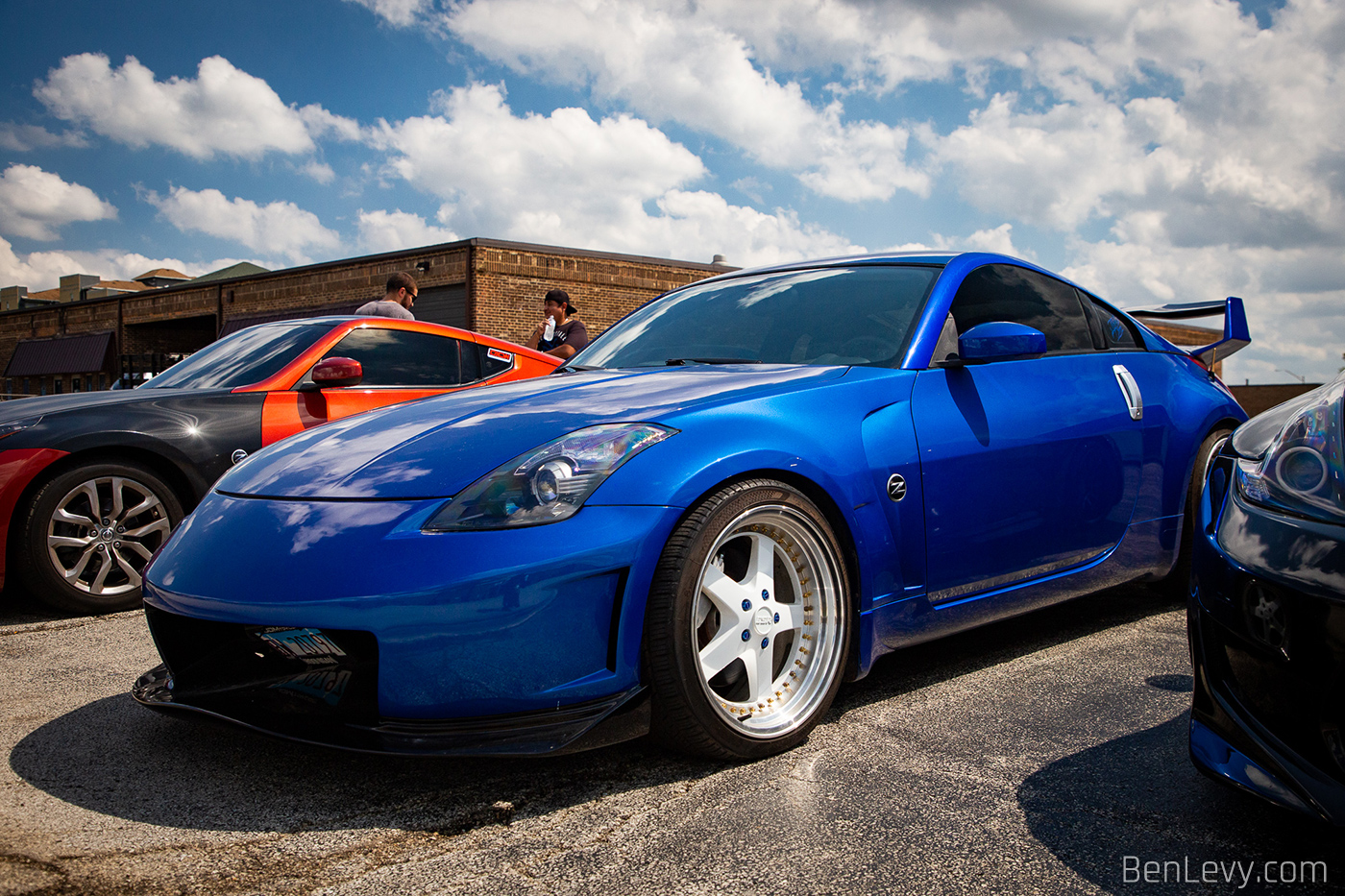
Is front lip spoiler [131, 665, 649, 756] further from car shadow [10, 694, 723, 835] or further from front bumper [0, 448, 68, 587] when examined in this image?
front bumper [0, 448, 68, 587]

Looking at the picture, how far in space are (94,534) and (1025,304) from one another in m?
4.00

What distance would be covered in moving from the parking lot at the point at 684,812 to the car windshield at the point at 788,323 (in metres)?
1.09

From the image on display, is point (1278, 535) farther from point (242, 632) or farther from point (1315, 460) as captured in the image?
point (242, 632)

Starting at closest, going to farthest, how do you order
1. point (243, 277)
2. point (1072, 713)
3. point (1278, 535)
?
point (1278, 535)
point (1072, 713)
point (243, 277)

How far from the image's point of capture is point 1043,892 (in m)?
1.79

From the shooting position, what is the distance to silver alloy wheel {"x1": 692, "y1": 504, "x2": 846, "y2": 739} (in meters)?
2.40

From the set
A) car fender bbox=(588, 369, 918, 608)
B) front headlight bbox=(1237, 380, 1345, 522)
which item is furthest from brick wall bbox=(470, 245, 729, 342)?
front headlight bbox=(1237, 380, 1345, 522)

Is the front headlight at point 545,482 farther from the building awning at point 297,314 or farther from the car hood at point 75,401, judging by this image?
the building awning at point 297,314

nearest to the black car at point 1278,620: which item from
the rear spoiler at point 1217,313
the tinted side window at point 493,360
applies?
the rear spoiler at point 1217,313

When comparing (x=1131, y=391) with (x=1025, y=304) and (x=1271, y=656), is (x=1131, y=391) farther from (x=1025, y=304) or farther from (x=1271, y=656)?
(x=1271, y=656)

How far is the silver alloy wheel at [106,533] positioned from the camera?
→ 14.0 ft

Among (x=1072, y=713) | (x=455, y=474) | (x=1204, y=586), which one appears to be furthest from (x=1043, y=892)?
(x=455, y=474)

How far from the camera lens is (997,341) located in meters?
2.93

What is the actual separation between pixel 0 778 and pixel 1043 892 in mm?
2325
